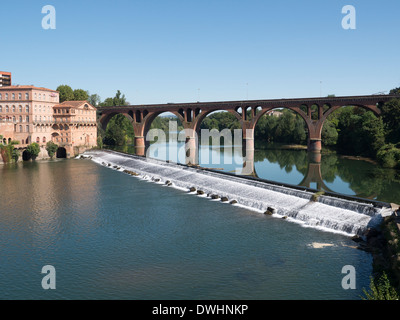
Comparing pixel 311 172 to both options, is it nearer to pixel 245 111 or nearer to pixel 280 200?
pixel 280 200

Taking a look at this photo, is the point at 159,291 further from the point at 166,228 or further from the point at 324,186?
the point at 324,186

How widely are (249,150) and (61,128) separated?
139 ft

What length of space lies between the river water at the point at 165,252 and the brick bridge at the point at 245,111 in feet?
151

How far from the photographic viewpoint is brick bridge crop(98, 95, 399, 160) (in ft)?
247

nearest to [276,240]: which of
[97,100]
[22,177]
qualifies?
[22,177]

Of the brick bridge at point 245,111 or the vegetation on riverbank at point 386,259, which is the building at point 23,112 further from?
the vegetation on riverbank at point 386,259

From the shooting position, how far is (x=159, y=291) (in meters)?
21.1

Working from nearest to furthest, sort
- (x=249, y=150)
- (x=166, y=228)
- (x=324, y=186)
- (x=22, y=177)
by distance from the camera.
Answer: (x=166, y=228) → (x=324, y=186) → (x=22, y=177) → (x=249, y=150)

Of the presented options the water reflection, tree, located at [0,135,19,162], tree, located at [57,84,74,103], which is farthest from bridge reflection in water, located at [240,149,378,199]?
tree, located at [57,84,74,103]

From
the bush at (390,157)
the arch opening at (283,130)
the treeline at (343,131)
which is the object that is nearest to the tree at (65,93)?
the treeline at (343,131)

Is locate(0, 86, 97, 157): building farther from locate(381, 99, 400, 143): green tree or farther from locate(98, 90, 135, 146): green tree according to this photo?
locate(381, 99, 400, 143): green tree

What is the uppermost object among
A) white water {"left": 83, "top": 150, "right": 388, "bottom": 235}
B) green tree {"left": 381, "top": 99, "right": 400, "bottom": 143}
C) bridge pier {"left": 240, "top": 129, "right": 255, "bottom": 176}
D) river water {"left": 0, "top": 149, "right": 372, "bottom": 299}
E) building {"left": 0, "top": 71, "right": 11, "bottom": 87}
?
building {"left": 0, "top": 71, "right": 11, "bottom": 87}

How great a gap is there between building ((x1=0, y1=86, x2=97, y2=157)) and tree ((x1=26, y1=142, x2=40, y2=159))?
4.02 ft

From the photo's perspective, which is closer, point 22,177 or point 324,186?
point 324,186
